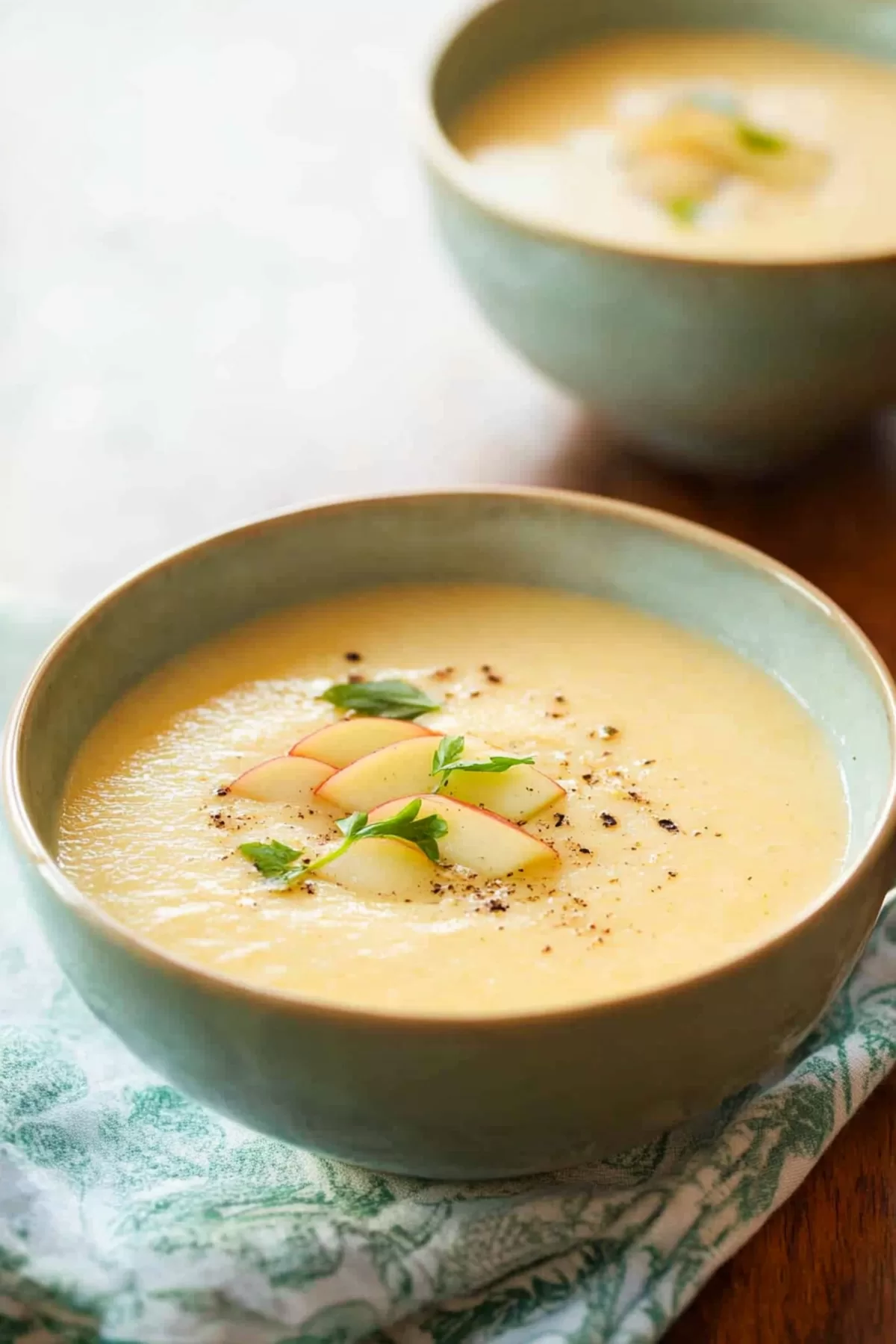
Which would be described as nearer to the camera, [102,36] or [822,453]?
[822,453]

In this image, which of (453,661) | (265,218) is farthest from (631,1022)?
(265,218)

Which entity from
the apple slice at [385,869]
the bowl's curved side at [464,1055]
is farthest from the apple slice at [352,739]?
the bowl's curved side at [464,1055]

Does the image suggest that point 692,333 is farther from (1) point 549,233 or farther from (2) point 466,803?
(2) point 466,803

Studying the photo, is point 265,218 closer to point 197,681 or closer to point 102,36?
point 102,36

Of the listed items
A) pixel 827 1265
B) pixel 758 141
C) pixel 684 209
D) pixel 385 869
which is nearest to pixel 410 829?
pixel 385 869

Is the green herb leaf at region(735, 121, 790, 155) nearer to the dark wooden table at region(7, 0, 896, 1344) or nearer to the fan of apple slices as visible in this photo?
the dark wooden table at region(7, 0, 896, 1344)

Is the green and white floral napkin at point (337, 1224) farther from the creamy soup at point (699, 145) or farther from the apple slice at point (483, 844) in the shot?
the creamy soup at point (699, 145)
